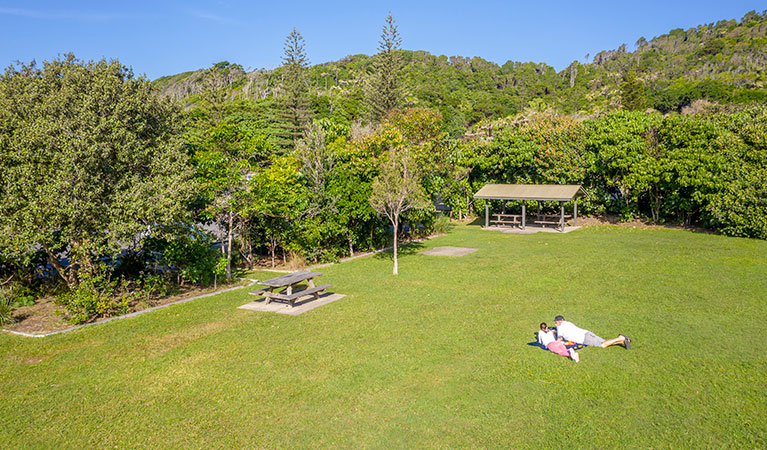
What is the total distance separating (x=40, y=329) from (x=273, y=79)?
120m

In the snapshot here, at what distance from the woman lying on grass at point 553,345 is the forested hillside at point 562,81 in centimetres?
4491

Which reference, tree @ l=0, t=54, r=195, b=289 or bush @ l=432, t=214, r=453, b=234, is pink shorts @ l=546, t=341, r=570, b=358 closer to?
tree @ l=0, t=54, r=195, b=289

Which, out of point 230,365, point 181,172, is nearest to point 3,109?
point 181,172

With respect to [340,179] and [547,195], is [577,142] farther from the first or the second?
[340,179]

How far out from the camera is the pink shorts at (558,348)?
24.7ft

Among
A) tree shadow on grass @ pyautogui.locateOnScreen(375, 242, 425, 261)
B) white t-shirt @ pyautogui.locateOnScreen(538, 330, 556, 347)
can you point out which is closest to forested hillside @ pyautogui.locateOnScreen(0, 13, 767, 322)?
tree shadow on grass @ pyautogui.locateOnScreen(375, 242, 425, 261)

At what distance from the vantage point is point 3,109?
12633 millimetres

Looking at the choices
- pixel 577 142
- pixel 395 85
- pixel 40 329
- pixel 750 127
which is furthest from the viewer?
pixel 395 85

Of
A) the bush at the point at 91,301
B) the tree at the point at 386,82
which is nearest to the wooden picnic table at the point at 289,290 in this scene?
the bush at the point at 91,301

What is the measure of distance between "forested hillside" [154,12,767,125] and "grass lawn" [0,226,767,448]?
42965 mm

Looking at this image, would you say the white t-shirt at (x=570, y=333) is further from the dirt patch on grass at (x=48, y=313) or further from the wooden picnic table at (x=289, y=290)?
the dirt patch on grass at (x=48, y=313)

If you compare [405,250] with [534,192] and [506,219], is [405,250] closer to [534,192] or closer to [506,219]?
[534,192]

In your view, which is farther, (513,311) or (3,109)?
(3,109)

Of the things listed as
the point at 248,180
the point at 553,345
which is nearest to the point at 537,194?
the point at 248,180
